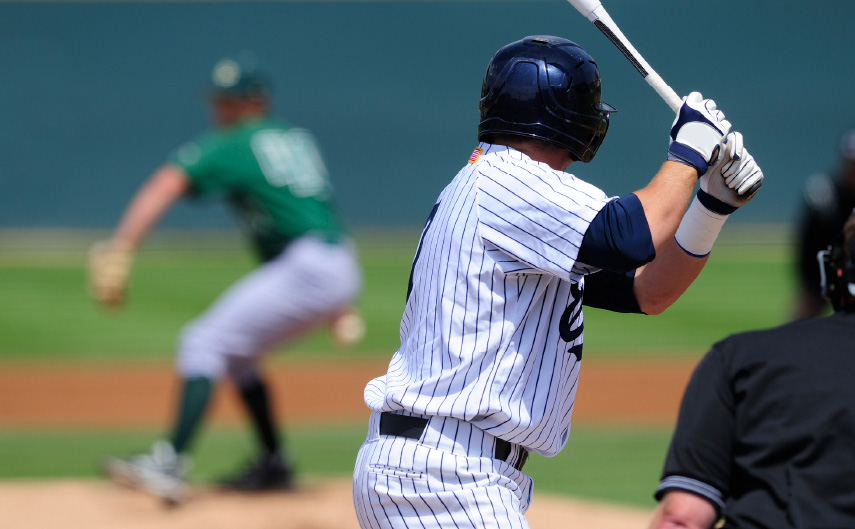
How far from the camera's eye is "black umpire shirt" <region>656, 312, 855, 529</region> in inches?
70.7

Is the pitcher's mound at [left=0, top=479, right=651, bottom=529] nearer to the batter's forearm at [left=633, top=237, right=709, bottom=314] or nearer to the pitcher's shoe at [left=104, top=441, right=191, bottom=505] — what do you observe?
the pitcher's shoe at [left=104, top=441, right=191, bottom=505]

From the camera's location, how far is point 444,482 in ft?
7.01

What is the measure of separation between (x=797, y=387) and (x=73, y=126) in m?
17.9

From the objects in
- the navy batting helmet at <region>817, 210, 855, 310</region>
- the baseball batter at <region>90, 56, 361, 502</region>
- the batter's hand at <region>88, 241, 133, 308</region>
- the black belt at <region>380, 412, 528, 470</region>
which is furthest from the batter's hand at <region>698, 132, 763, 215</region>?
the batter's hand at <region>88, 241, 133, 308</region>

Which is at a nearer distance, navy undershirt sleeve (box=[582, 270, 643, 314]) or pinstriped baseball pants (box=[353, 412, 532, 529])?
pinstriped baseball pants (box=[353, 412, 532, 529])

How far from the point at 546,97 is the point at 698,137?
339mm

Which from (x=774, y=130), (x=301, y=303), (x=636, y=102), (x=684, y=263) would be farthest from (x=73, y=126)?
(x=684, y=263)

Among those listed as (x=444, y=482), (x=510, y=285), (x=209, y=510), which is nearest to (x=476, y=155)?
(x=510, y=285)

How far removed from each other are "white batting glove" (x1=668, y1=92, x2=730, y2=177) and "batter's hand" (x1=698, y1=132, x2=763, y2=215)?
5 cm

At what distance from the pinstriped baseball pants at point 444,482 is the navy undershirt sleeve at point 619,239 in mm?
443

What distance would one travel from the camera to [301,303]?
5.40 meters

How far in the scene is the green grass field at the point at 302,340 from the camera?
20.3 ft

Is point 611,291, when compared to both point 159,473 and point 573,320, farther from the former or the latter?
point 159,473

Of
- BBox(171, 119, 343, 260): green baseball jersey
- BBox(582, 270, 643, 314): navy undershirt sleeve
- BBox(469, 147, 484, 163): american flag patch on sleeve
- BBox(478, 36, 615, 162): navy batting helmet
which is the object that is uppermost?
BBox(171, 119, 343, 260): green baseball jersey
